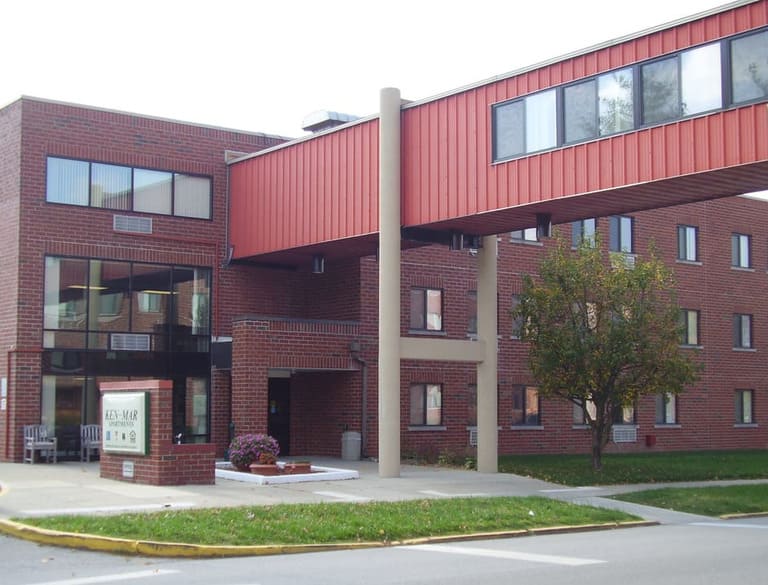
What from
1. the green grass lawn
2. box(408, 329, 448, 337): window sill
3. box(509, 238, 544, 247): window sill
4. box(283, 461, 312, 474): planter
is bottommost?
the green grass lawn

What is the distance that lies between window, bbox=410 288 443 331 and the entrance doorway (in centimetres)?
416

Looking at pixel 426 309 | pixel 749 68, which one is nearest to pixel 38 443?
pixel 426 309

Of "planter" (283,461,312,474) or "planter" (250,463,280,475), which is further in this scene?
"planter" (283,461,312,474)

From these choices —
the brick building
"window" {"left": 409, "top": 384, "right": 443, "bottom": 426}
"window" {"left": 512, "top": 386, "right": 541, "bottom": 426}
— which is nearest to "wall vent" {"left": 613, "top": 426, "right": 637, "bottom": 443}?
the brick building

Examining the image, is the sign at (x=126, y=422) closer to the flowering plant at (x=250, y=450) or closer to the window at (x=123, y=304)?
the flowering plant at (x=250, y=450)

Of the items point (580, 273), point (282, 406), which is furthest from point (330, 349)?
point (580, 273)

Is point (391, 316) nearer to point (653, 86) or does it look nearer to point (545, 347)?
point (545, 347)

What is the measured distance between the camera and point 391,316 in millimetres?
23188

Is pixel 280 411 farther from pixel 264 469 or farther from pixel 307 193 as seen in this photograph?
pixel 264 469

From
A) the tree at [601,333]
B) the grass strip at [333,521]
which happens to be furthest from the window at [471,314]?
the grass strip at [333,521]

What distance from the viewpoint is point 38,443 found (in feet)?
83.1

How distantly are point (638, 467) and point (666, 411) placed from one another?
10512 mm

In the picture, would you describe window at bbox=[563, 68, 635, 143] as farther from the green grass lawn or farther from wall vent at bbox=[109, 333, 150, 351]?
wall vent at bbox=[109, 333, 150, 351]

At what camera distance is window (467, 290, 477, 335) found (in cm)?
3256
